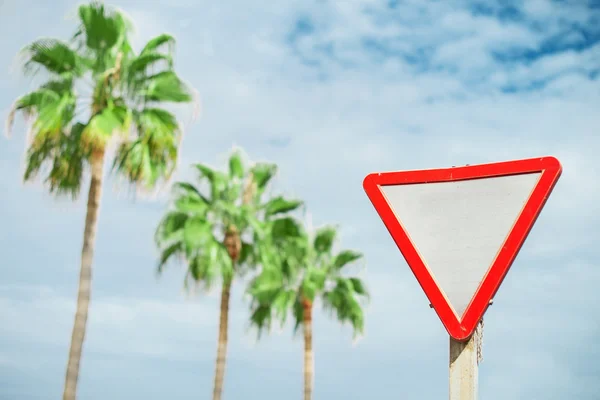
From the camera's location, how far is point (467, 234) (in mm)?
3402

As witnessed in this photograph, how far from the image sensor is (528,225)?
3.32 meters

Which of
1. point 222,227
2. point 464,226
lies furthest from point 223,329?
point 464,226

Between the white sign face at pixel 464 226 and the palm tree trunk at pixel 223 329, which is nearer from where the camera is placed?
the white sign face at pixel 464 226

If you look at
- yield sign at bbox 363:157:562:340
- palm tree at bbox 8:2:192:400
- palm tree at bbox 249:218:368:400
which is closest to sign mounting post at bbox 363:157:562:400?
yield sign at bbox 363:157:562:340

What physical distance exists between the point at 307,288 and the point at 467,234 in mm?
24594

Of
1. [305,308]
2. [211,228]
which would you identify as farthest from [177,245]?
[305,308]

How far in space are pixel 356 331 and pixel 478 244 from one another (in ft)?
83.5

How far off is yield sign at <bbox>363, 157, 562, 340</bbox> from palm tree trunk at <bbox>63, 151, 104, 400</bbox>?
45.6 feet

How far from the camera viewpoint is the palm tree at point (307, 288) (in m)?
26.2

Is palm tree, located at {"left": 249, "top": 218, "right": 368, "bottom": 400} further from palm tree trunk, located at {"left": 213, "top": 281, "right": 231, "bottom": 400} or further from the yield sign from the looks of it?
the yield sign

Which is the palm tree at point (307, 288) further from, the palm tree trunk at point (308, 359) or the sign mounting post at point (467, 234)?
the sign mounting post at point (467, 234)

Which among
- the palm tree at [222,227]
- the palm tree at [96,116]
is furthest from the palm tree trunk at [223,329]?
the palm tree at [96,116]

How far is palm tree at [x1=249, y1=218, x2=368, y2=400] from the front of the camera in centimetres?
2625

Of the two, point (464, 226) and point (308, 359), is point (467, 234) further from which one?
point (308, 359)
